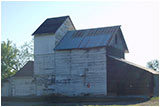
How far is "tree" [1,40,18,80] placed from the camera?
50816mm

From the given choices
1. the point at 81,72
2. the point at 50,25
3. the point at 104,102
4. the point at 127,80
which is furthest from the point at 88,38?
the point at 104,102

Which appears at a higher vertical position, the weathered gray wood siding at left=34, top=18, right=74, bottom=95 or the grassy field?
the weathered gray wood siding at left=34, top=18, right=74, bottom=95

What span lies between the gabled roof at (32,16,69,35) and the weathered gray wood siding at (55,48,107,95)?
11.3 feet

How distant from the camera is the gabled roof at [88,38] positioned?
30984 millimetres

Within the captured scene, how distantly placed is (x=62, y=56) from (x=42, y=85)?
16.0 ft

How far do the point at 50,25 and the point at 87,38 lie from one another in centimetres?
620

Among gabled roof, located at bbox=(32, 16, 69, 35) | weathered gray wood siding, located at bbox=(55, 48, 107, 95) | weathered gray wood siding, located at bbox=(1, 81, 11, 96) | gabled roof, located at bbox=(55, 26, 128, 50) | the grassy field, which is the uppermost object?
gabled roof, located at bbox=(32, 16, 69, 35)

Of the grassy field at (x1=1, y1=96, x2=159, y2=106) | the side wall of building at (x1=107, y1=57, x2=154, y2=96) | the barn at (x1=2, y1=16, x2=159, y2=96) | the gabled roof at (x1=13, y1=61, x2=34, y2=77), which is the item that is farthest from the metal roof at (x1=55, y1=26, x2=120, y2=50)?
the grassy field at (x1=1, y1=96, x2=159, y2=106)

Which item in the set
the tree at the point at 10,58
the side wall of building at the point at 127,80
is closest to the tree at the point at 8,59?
the tree at the point at 10,58

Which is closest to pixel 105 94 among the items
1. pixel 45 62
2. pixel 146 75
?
pixel 146 75

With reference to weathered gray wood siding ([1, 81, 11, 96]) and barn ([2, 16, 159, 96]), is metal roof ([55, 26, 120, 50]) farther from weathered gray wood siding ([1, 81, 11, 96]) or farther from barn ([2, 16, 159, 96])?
weathered gray wood siding ([1, 81, 11, 96])

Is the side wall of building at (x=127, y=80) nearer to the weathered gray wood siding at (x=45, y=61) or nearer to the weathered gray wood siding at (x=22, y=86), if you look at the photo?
the weathered gray wood siding at (x=45, y=61)

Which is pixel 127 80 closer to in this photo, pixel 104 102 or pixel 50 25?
pixel 104 102

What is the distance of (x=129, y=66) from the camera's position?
28.4m
